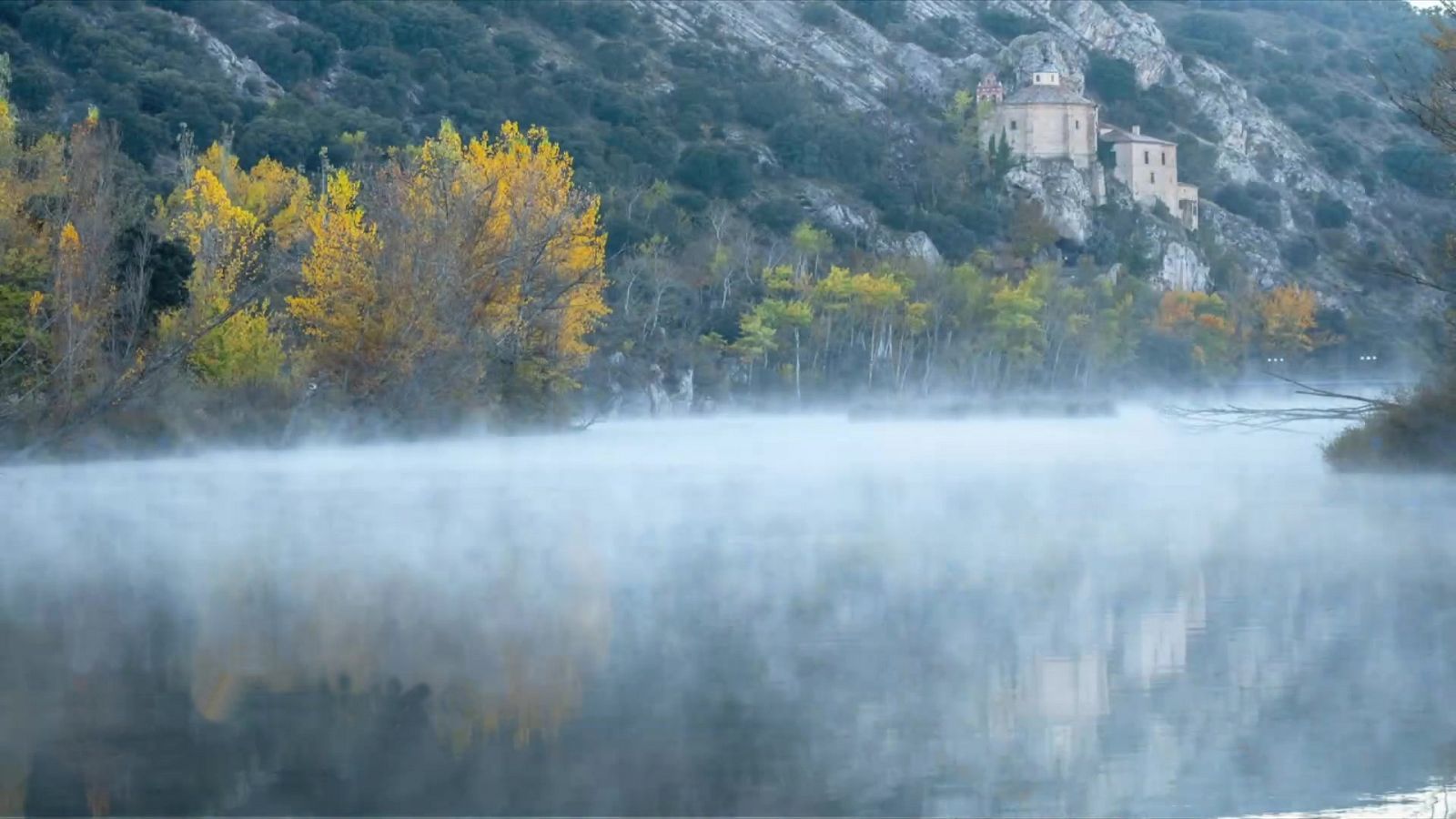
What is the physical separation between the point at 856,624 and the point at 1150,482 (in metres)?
16.9

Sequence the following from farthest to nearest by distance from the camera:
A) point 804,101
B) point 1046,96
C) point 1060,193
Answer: point 1046,96
point 1060,193
point 804,101

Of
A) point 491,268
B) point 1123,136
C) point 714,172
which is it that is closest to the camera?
point 491,268

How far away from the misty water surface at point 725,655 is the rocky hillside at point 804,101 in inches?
1479

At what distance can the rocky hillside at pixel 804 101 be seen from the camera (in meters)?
74.4

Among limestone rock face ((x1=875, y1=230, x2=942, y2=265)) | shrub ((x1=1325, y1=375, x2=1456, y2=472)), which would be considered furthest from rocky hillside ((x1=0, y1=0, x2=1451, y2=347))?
A: shrub ((x1=1325, y1=375, x2=1456, y2=472))

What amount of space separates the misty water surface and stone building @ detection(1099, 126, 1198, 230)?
9484 centimetres

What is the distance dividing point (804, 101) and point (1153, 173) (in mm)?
26995

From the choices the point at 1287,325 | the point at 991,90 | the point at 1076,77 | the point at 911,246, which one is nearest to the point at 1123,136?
the point at 1076,77

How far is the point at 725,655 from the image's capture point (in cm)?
1202

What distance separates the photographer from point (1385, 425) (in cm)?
2731

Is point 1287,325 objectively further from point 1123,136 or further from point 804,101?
point 804,101

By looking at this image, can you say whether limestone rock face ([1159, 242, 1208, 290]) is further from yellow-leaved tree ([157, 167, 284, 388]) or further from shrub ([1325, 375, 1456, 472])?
shrub ([1325, 375, 1456, 472])

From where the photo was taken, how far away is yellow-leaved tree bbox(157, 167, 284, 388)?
117 ft

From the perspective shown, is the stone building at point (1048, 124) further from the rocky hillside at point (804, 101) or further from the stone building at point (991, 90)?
the rocky hillside at point (804, 101)
